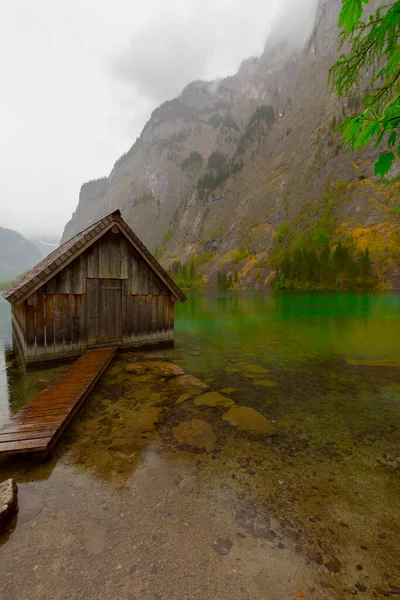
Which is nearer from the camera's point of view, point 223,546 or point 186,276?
point 223,546

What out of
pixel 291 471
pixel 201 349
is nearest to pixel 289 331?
pixel 201 349

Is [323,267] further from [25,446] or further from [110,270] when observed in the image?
[25,446]

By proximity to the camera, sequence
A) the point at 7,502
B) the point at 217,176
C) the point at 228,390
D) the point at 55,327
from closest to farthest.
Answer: the point at 7,502, the point at 228,390, the point at 55,327, the point at 217,176

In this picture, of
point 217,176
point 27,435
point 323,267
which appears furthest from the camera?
point 217,176

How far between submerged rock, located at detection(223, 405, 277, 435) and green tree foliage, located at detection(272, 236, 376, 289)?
96170mm

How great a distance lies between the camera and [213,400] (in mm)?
8445

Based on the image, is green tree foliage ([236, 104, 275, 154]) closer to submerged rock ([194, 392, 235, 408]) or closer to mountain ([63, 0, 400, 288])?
Result: mountain ([63, 0, 400, 288])

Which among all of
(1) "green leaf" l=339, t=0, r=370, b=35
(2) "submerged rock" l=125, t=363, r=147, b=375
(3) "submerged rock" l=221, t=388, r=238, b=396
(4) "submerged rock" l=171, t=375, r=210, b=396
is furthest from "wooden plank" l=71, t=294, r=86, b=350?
(1) "green leaf" l=339, t=0, r=370, b=35

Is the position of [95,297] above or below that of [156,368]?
above

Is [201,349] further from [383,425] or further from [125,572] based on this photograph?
[125,572]

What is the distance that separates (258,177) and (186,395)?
572ft

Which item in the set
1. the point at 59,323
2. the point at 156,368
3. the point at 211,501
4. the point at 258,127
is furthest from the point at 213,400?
the point at 258,127

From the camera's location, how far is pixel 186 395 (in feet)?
28.7

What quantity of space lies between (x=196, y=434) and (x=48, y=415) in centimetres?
344
